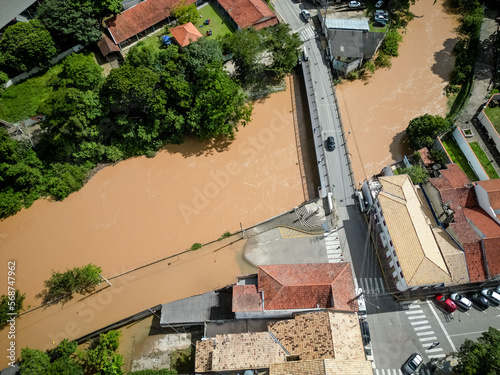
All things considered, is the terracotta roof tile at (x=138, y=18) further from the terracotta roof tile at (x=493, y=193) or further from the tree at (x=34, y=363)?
the terracotta roof tile at (x=493, y=193)

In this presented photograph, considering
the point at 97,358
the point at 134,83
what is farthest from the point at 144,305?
the point at 134,83

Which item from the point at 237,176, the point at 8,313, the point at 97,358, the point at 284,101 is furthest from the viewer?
the point at 284,101

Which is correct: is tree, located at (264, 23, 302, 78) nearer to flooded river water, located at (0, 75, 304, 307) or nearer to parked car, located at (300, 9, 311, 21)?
parked car, located at (300, 9, 311, 21)

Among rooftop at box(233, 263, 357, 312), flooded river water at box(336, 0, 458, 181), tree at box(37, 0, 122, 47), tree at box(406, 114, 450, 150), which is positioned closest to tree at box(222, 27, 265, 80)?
flooded river water at box(336, 0, 458, 181)

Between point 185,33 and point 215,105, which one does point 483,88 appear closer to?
point 215,105

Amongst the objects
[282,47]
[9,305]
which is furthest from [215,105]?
[9,305]

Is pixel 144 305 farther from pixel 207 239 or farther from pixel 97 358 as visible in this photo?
pixel 207 239

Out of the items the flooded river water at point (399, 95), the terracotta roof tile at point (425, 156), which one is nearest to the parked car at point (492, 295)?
the terracotta roof tile at point (425, 156)
